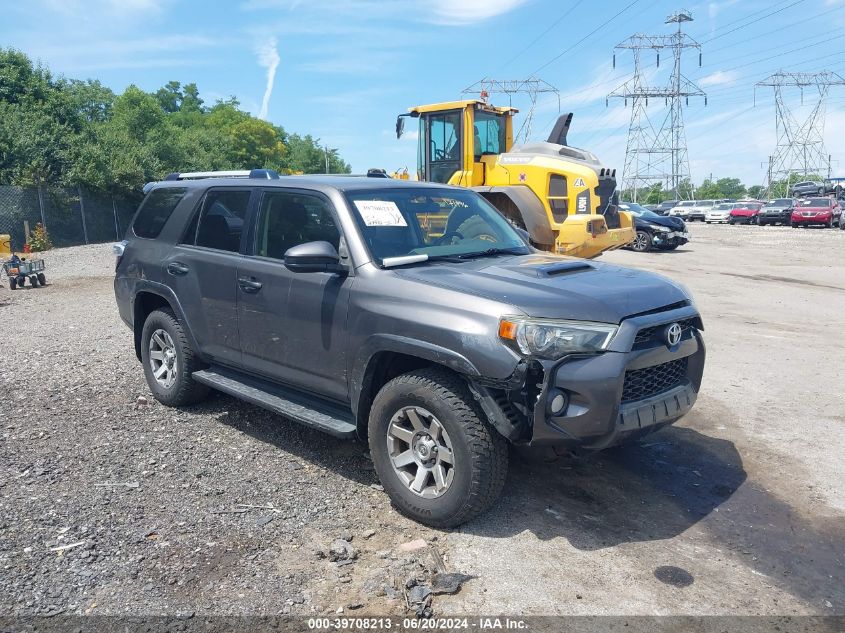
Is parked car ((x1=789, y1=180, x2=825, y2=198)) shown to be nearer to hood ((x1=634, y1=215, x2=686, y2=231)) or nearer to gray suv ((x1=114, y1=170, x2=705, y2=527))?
hood ((x1=634, y1=215, x2=686, y2=231))

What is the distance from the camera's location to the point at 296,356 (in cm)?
454

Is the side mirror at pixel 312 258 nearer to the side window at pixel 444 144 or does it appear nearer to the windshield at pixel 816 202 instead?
the side window at pixel 444 144

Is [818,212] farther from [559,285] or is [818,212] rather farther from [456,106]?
[559,285]

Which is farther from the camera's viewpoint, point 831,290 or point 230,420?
point 831,290

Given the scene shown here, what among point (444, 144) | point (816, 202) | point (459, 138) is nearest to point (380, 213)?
point (459, 138)

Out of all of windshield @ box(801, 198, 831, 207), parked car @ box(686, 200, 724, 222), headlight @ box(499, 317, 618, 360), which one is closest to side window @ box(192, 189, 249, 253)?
headlight @ box(499, 317, 618, 360)

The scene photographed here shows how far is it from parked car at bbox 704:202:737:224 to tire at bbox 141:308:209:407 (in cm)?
4463

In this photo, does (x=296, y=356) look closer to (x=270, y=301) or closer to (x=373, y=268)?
(x=270, y=301)

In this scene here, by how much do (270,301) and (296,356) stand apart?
1.44 feet

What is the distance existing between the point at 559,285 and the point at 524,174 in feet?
32.7

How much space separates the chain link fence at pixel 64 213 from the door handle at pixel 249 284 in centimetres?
2074

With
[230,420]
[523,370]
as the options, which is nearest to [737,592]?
[523,370]

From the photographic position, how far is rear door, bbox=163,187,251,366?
506cm

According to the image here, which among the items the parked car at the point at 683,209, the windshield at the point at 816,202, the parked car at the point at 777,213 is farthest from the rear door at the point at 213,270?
the parked car at the point at 683,209
